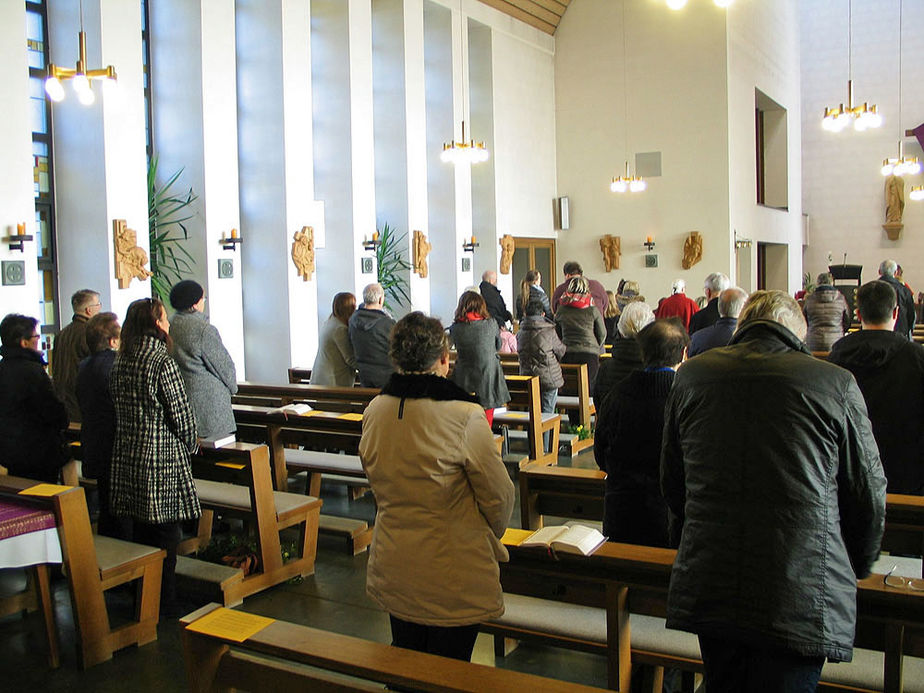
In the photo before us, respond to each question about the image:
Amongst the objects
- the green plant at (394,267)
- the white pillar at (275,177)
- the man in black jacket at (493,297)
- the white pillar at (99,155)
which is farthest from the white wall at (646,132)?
the white pillar at (99,155)

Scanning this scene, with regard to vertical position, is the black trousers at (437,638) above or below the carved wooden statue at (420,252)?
below

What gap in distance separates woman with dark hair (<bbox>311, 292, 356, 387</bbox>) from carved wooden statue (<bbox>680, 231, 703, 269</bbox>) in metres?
9.32

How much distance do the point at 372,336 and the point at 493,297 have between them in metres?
4.20

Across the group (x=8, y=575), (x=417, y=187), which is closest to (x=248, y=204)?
(x=417, y=187)

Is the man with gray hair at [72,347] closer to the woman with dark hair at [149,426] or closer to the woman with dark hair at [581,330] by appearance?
the woman with dark hair at [149,426]

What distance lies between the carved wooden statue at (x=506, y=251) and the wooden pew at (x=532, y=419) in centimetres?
728

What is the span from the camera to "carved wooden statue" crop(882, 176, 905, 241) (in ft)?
60.0

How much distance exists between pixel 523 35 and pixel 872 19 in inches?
331

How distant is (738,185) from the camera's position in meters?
15.3

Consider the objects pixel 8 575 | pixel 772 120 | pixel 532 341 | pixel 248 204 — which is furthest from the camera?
pixel 772 120

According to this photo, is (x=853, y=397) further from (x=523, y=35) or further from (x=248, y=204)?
(x=523, y=35)

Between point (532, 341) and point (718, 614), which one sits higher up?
point (532, 341)

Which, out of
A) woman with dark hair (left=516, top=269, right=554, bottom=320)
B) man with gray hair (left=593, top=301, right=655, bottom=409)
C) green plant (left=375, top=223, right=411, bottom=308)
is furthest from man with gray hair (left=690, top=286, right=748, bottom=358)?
green plant (left=375, top=223, right=411, bottom=308)

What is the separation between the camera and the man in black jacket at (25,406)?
4.49 metres
